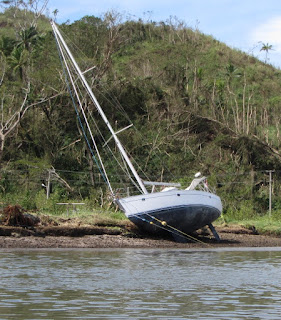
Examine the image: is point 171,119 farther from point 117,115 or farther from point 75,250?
point 75,250

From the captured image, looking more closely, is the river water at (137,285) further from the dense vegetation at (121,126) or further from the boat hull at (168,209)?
the dense vegetation at (121,126)

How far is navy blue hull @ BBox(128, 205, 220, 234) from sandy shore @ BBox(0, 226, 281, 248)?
23.6 inches

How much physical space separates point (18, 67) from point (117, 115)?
30.6ft

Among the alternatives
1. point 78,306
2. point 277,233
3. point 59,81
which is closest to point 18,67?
point 59,81

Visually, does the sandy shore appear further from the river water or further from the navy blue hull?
the river water

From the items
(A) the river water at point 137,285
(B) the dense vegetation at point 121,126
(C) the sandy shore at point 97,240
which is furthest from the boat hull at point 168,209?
(B) the dense vegetation at point 121,126

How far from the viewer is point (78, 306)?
1362cm

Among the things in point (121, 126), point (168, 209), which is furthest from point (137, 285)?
point (121, 126)

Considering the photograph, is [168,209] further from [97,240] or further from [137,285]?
[137,285]

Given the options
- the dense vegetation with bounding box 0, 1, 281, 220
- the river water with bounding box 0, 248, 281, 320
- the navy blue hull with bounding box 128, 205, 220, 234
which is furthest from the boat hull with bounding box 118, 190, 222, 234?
the dense vegetation with bounding box 0, 1, 281, 220

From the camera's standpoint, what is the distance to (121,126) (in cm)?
5931

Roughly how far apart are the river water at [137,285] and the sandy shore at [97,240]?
1706 mm

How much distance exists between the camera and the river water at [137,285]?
13.1 meters

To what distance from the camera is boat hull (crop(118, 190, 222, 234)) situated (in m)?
31.5
